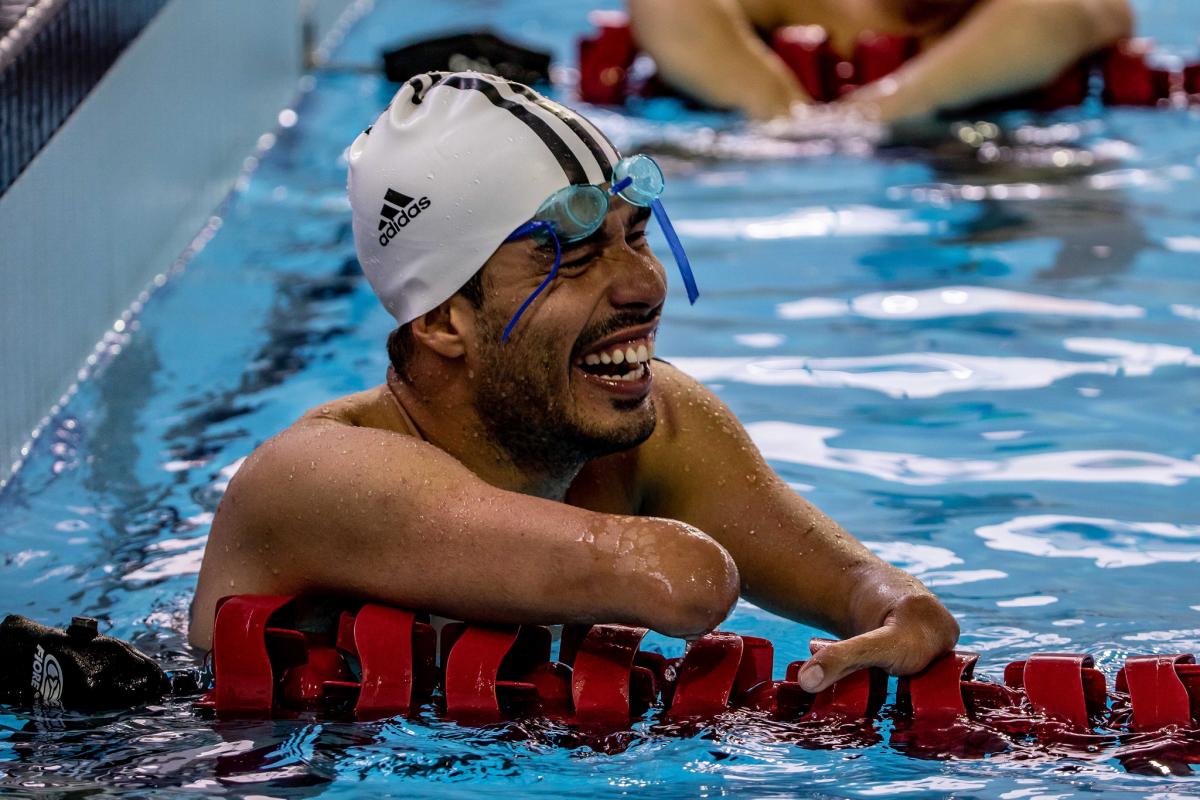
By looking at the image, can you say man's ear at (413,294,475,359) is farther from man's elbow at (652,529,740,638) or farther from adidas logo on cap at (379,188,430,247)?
man's elbow at (652,529,740,638)

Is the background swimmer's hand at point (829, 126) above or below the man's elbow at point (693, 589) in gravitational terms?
above

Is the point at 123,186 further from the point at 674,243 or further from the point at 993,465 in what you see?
the point at 674,243

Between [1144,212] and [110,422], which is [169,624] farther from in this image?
[1144,212]

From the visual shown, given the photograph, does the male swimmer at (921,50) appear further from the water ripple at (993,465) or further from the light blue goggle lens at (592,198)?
the light blue goggle lens at (592,198)

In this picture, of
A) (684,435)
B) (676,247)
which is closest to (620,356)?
(676,247)

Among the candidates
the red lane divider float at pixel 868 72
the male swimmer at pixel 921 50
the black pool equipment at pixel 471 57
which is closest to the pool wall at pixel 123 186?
the black pool equipment at pixel 471 57

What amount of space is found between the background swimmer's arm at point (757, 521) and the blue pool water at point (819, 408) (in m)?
0.31

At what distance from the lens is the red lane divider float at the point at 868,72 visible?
27.8ft

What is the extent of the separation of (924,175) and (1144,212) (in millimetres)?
892

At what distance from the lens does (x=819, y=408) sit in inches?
205

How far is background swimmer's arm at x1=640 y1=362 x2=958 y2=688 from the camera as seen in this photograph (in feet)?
10.6

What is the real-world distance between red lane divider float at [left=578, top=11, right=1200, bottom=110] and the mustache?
5758 millimetres

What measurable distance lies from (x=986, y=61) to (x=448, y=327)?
5.47 metres

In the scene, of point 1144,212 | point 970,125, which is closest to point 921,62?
point 970,125
